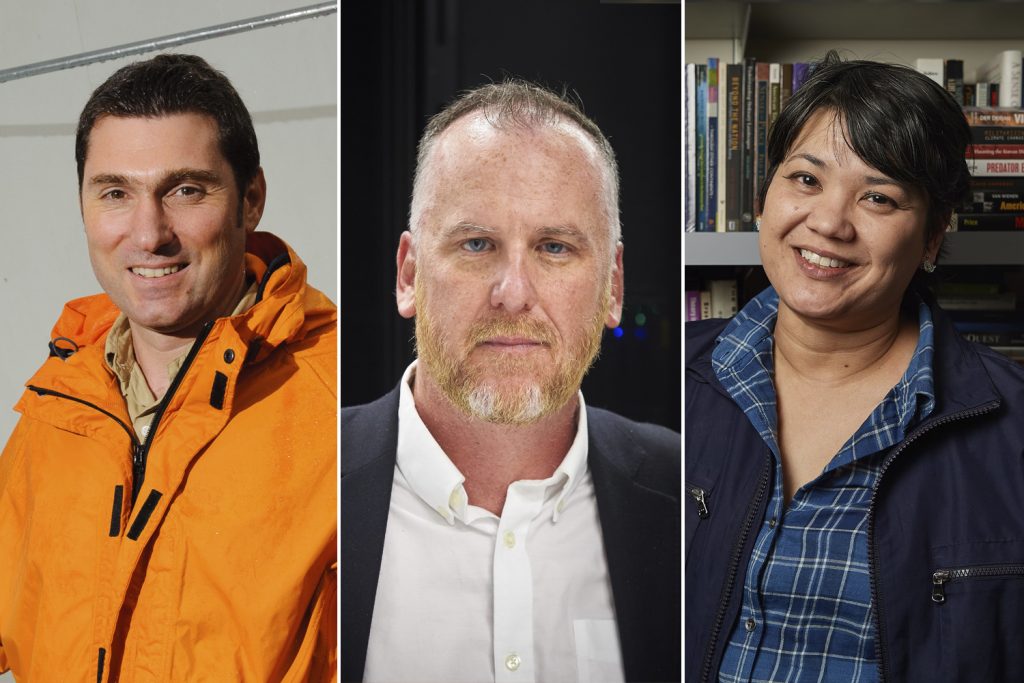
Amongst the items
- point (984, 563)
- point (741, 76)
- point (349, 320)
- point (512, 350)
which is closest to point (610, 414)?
point (512, 350)

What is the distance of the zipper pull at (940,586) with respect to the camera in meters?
1.34

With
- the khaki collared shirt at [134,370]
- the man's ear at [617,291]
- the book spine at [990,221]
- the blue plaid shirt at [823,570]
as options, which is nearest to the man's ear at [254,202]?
the khaki collared shirt at [134,370]

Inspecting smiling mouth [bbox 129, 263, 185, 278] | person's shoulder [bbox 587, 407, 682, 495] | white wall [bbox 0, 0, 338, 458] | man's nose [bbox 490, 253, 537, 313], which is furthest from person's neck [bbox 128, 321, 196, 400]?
person's shoulder [bbox 587, 407, 682, 495]

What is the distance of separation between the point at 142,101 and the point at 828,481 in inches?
55.8

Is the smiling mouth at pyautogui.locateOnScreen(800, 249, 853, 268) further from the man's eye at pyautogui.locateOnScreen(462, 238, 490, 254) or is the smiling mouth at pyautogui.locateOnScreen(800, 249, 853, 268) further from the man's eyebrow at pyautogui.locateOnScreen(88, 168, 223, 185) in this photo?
the man's eyebrow at pyautogui.locateOnScreen(88, 168, 223, 185)

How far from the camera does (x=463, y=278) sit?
4.39 feet

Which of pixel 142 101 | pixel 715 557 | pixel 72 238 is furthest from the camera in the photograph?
pixel 72 238

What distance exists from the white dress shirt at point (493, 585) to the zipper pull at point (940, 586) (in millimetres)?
516

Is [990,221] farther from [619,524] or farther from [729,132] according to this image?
[619,524]

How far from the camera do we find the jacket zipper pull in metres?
1.47

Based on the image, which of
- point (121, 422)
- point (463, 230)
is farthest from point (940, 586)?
point (121, 422)

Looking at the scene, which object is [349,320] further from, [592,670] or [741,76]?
[741,76]

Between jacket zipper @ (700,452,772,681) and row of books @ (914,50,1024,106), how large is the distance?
2.89 ft

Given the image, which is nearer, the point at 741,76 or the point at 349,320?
the point at 349,320
